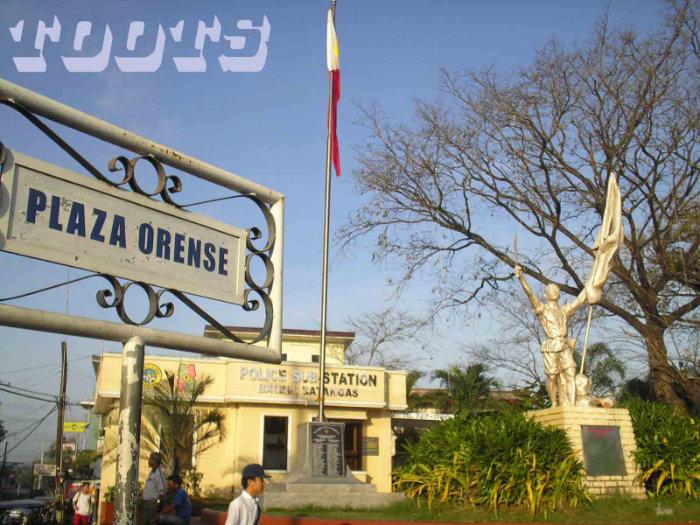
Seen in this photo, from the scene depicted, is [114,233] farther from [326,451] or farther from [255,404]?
[255,404]

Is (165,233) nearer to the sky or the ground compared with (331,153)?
nearer to the ground

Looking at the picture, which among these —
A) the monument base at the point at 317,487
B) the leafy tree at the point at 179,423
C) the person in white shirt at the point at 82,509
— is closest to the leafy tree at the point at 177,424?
the leafy tree at the point at 179,423

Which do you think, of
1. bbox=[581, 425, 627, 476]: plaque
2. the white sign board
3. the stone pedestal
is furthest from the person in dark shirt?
bbox=[581, 425, 627, 476]: plaque

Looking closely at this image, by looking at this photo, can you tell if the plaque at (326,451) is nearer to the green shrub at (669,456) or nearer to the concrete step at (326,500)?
the concrete step at (326,500)

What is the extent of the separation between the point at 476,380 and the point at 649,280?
52.3 feet

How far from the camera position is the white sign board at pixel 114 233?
4.02m

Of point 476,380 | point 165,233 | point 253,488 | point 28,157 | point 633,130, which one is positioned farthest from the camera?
point 476,380

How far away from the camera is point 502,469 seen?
40.9 feet

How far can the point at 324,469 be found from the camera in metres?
13.8

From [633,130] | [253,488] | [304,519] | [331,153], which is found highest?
[633,130]

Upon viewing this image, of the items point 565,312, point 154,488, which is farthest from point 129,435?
point 565,312

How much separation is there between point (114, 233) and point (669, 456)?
12.6 meters

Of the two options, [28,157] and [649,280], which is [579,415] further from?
Result: [28,157]

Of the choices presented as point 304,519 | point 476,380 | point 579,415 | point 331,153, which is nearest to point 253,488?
point 304,519
